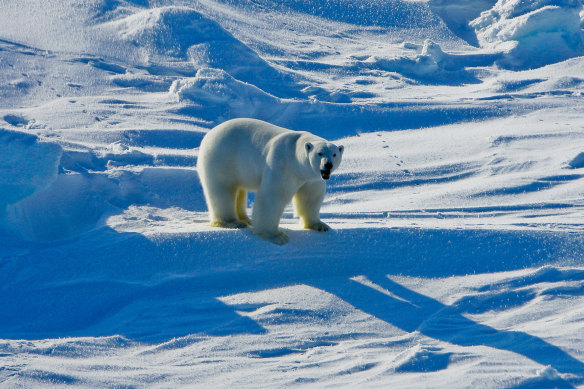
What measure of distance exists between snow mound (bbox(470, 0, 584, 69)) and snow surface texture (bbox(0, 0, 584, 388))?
0.14 ft

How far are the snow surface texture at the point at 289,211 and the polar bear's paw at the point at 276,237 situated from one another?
0.22ft

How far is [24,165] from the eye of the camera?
5.62 meters

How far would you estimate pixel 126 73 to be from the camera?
9.98 m

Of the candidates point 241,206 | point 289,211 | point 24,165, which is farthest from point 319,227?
point 24,165

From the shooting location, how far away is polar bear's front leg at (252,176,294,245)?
5.13 metres

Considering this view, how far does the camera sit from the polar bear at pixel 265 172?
501 centimetres

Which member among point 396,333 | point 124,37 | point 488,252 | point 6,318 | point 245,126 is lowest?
point 6,318

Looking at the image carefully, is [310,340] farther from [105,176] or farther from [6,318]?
[105,176]

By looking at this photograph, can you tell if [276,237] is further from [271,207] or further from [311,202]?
[311,202]

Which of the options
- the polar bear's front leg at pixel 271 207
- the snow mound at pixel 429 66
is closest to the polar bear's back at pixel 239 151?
the polar bear's front leg at pixel 271 207

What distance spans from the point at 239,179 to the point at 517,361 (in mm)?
2602

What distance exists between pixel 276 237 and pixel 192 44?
6.23m

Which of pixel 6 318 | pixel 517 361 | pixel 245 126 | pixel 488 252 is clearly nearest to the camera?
pixel 517 361

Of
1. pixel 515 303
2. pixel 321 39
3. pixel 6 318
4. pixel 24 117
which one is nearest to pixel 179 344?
pixel 6 318
